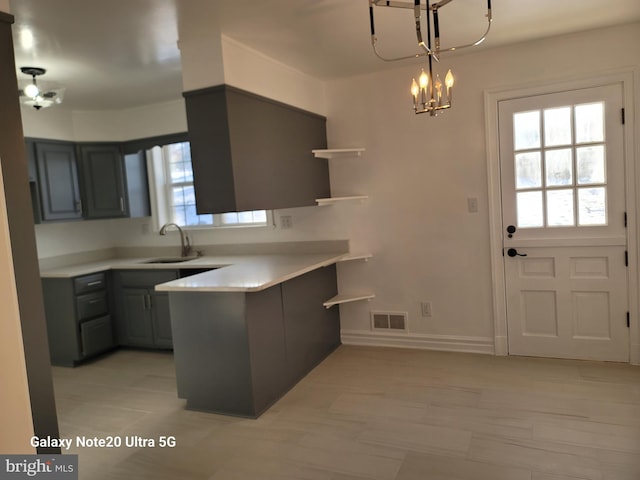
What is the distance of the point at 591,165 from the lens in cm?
343

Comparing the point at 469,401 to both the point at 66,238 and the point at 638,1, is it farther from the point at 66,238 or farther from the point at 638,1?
the point at 66,238

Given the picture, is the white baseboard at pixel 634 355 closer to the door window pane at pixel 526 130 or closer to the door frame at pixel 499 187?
the door frame at pixel 499 187

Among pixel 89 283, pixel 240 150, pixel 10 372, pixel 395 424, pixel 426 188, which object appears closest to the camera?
pixel 10 372

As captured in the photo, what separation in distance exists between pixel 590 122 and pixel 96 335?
4.57m

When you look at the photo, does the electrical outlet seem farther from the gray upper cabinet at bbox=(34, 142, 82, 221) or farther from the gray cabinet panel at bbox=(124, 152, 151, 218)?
the gray upper cabinet at bbox=(34, 142, 82, 221)

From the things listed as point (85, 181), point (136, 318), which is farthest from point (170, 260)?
point (85, 181)

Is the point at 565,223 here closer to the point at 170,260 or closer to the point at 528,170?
the point at 528,170

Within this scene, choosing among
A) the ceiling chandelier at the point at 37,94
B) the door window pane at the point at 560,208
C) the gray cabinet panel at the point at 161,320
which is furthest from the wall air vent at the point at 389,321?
the ceiling chandelier at the point at 37,94

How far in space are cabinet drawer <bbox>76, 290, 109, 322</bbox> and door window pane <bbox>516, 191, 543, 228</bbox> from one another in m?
3.84

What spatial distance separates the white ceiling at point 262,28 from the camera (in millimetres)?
2527

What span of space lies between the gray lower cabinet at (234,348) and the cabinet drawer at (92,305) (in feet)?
5.38

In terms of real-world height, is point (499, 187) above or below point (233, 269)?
above

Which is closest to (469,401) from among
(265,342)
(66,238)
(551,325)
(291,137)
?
(551,325)

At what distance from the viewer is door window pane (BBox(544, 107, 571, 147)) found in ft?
11.4
